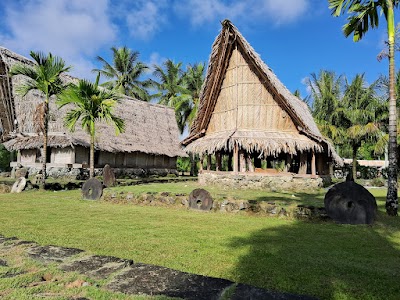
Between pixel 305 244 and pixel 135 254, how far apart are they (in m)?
2.93

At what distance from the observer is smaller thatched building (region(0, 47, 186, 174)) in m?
21.2

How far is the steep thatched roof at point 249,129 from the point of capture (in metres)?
16.1

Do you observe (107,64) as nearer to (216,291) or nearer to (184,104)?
(184,104)

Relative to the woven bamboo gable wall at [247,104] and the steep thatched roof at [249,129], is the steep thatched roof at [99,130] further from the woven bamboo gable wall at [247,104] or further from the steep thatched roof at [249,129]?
the woven bamboo gable wall at [247,104]

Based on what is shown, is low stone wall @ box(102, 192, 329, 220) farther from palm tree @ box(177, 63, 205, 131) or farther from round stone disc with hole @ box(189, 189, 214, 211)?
palm tree @ box(177, 63, 205, 131)

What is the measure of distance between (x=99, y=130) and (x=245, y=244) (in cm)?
1985

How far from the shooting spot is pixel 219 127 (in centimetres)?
1905

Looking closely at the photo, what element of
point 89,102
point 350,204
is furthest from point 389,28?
point 89,102

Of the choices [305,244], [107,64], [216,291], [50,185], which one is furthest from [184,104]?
[216,291]

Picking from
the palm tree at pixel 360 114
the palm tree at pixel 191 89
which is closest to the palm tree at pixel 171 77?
the palm tree at pixel 191 89

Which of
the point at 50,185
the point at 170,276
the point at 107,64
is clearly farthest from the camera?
Answer: the point at 107,64

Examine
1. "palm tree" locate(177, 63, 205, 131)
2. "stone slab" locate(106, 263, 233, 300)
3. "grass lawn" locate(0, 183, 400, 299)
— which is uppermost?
"palm tree" locate(177, 63, 205, 131)

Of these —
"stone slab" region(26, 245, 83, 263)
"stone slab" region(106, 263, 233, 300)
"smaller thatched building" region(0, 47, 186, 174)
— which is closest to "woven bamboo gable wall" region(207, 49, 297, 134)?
"smaller thatched building" region(0, 47, 186, 174)

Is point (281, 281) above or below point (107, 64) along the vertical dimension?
below
